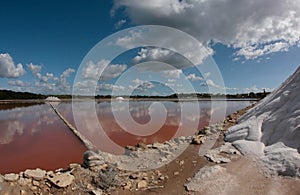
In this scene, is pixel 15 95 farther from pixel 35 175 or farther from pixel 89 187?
pixel 89 187

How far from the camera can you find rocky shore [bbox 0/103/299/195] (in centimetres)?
507

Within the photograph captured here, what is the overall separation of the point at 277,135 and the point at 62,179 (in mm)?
5532

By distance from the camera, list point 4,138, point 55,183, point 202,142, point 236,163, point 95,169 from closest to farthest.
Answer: point 55,183 < point 236,163 < point 95,169 < point 202,142 < point 4,138

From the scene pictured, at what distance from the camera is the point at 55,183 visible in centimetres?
523

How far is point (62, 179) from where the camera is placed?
5.37 metres

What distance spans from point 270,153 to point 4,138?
11.6 m

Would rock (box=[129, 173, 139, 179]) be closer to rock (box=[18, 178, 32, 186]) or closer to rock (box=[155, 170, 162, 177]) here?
rock (box=[155, 170, 162, 177])

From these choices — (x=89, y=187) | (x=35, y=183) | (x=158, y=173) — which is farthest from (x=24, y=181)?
(x=158, y=173)

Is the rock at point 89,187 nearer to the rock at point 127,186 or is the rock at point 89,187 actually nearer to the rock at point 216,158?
the rock at point 127,186

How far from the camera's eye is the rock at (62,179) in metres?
5.23

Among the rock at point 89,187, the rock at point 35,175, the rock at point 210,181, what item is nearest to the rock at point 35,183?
the rock at point 35,175

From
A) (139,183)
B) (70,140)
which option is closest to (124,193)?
(139,183)

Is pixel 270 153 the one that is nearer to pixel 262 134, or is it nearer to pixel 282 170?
pixel 282 170

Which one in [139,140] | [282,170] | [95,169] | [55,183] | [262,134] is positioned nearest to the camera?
[282,170]
